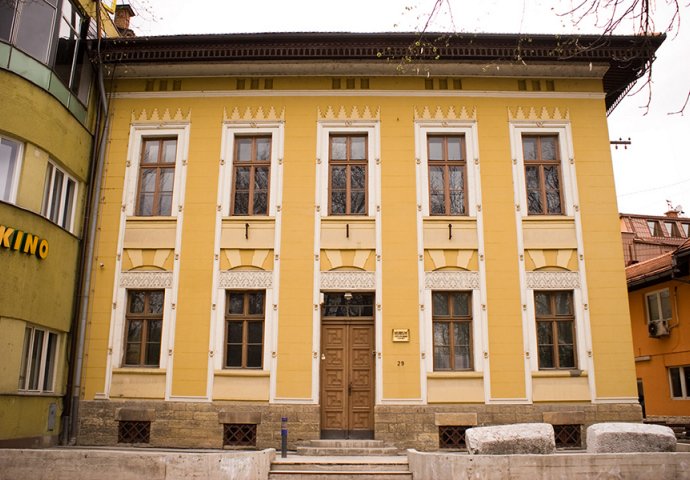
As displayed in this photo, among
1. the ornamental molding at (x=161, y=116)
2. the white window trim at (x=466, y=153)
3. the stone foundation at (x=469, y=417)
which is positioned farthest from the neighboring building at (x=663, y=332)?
the ornamental molding at (x=161, y=116)

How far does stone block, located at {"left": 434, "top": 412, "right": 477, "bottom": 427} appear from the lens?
1397 centimetres

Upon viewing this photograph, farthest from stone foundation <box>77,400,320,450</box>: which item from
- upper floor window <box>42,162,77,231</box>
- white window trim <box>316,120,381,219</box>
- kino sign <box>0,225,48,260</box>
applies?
white window trim <box>316,120,381,219</box>

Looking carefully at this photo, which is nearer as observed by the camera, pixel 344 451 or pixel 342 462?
pixel 342 462

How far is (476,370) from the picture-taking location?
14352 millimetres

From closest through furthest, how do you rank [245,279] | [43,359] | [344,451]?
1. [344,451]
2. [43,359]
3. [245,279]

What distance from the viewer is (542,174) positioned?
15617 mm

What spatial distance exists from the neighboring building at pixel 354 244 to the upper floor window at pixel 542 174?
0.05 m

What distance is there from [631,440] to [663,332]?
1247 centimetres

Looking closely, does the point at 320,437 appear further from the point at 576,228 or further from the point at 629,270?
the point at 629,270

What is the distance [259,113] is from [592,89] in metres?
8.54

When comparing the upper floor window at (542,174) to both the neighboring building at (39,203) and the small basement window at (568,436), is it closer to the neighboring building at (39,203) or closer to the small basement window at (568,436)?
the small basement window at (568,436)

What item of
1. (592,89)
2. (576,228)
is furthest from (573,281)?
(592,89)

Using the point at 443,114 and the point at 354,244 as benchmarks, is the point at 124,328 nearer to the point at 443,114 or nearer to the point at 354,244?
the point at 354,244

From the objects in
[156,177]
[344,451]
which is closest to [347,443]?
[344,451]
